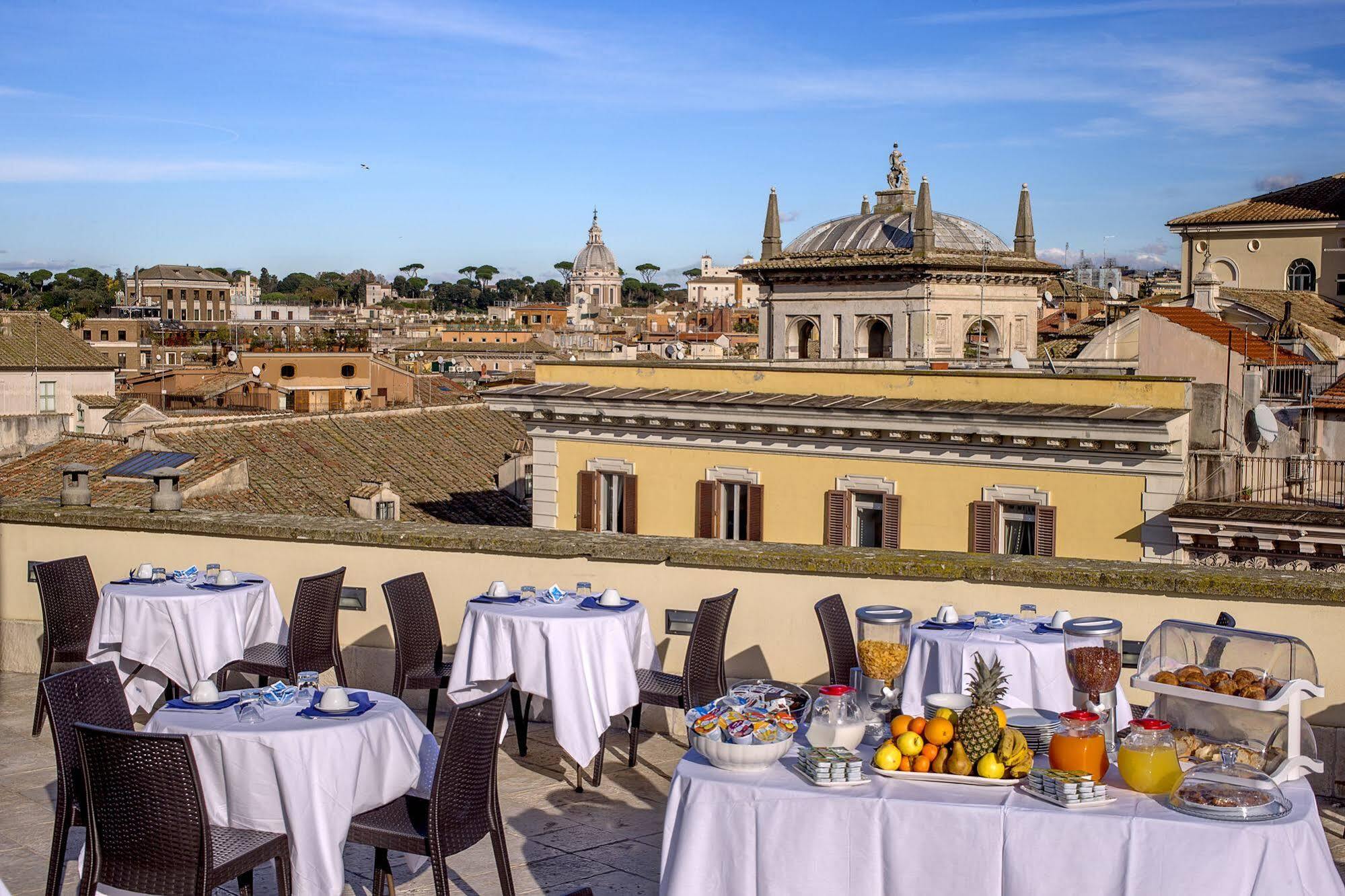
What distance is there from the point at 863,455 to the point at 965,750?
1523cm

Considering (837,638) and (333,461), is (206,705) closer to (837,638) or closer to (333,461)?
(837,638)

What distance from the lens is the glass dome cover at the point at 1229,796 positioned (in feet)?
13.9

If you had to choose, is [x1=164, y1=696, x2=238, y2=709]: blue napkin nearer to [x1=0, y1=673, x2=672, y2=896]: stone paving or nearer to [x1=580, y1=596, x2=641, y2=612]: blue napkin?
[x1=0, y1=673, x2=672, y2=896]: stone paving

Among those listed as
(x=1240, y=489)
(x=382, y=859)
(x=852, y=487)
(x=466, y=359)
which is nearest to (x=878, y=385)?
(x=852, y=487)

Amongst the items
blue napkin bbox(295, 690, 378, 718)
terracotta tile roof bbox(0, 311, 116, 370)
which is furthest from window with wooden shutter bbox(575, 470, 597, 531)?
terracotta tile roof bbox(0, 311, 116, 370)

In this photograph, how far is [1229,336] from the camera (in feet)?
87.5

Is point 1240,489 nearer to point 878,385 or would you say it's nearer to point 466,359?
point 878,385

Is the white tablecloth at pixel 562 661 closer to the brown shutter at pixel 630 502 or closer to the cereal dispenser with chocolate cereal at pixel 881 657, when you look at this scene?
the cereal dispenser with chocolate cereal at pixel 881 657

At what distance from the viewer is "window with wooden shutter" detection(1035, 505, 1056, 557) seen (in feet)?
60.3

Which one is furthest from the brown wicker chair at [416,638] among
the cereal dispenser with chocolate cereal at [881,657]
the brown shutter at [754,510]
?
the brown shutter at [754,510]

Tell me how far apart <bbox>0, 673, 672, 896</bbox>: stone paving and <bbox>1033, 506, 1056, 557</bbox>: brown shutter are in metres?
10.9

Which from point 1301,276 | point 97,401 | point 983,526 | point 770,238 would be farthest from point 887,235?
point 97,401

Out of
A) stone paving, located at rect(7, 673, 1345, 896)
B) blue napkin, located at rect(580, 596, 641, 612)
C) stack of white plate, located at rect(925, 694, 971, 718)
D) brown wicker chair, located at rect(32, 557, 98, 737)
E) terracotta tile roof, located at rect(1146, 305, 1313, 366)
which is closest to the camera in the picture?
stack of white plate, located at rect(925, 694, 971, 718)

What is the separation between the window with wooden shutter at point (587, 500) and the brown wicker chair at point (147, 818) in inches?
675
